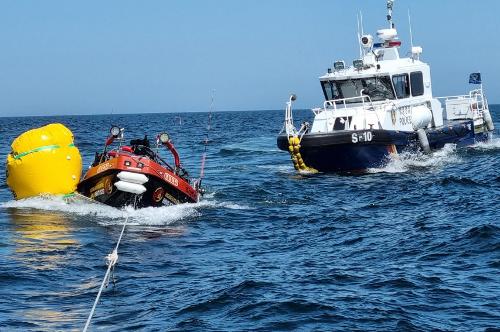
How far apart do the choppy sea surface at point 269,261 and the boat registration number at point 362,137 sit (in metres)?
2.18

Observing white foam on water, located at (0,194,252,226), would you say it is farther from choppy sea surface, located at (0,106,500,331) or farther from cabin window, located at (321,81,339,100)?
cabin window, located at (321,81,339,100)

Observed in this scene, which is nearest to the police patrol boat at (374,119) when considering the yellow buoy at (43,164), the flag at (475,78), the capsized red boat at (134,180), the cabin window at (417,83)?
the cabin window at (417,83)

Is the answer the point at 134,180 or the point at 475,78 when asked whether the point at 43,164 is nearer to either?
the point at 134,180

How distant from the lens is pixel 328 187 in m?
19.2

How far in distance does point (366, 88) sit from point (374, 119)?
1.91 meters

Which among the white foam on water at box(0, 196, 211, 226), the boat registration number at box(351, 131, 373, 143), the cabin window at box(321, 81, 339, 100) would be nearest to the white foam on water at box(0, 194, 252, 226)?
the white foam on water at box(0, 196, 211, 226)

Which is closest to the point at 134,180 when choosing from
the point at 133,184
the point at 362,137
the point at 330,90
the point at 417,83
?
the point at 133,184

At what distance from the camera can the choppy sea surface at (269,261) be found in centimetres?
806

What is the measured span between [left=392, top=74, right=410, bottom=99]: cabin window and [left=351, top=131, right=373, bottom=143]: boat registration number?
3285 mm

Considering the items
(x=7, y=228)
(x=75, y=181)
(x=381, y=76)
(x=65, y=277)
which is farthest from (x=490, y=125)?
(x=65, y=277)

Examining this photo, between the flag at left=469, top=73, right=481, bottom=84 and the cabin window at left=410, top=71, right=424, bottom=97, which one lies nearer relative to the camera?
the cabin window at left=410, top=71, right=424, bottom=97

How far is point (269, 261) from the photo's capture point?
35.4 ft

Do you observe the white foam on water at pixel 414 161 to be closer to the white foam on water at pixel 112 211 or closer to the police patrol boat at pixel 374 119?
the police patrol boat at pixel 374 119

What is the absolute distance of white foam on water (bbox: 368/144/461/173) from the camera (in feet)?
71.8
